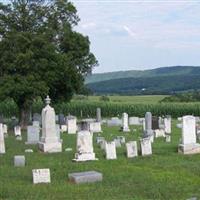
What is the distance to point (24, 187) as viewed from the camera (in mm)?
14297

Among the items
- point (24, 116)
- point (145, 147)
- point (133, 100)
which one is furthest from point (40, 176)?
point (133, 100)

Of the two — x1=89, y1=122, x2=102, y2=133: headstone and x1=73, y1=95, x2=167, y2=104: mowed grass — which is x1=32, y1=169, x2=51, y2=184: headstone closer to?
x1=89, y1=122, x2=102, y2=133: headstone

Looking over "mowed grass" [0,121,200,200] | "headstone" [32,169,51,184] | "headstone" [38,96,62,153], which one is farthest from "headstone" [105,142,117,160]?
"headstone" [32,169,51,184]

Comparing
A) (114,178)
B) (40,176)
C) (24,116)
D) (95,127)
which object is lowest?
(114,178)

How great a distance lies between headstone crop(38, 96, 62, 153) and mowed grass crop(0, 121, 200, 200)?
135 centimetres

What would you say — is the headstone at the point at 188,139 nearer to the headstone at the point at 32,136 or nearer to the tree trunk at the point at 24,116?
the headstone at the point at 32,136

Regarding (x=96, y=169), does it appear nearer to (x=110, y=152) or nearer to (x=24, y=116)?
(x=110, y=152)

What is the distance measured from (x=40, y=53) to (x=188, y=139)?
1732 cm

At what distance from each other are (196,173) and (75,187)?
14.3 ft

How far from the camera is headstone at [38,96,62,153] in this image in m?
23.5

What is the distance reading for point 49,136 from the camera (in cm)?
2391

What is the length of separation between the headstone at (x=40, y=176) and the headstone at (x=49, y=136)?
828 cm

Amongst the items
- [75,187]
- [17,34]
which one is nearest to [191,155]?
[75,187]

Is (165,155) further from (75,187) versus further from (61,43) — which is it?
(61,43)
